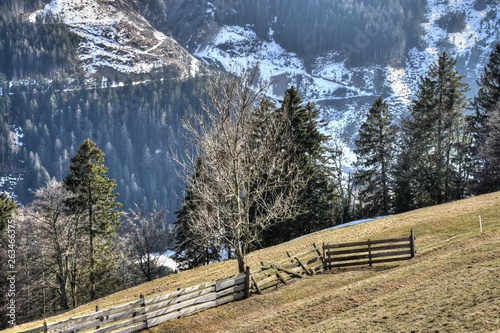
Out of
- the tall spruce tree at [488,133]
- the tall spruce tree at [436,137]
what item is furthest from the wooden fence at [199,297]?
the tall spruce tree at [488,133]

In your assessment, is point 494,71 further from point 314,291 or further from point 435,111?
point 314,291

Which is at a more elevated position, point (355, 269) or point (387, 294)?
point (387, 294)

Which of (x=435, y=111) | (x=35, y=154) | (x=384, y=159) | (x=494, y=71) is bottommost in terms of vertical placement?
(x=35, y=154)

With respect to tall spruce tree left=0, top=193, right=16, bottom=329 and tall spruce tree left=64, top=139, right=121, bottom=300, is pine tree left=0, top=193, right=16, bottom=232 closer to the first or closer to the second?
tall spruce tree left=0, top=193, right=16, bottom=329

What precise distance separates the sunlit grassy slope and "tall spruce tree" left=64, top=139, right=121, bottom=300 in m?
21.1

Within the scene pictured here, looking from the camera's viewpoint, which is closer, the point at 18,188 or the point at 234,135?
the point at 234,135

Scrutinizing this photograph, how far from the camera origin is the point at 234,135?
19203 millimetres

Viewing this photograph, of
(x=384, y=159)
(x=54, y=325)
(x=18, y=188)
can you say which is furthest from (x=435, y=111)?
(x=18, y=188)

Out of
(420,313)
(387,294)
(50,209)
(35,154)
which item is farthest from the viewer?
(35,154)

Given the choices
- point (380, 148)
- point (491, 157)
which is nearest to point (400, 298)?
point (491, 157)

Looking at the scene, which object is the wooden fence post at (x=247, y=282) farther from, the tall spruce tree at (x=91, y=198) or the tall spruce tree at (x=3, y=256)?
the tall spruce tree at (x=3, y=256)

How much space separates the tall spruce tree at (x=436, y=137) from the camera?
→ 157 ft

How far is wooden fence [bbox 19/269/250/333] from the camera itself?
1602cm

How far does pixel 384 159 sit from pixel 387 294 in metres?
36.3
